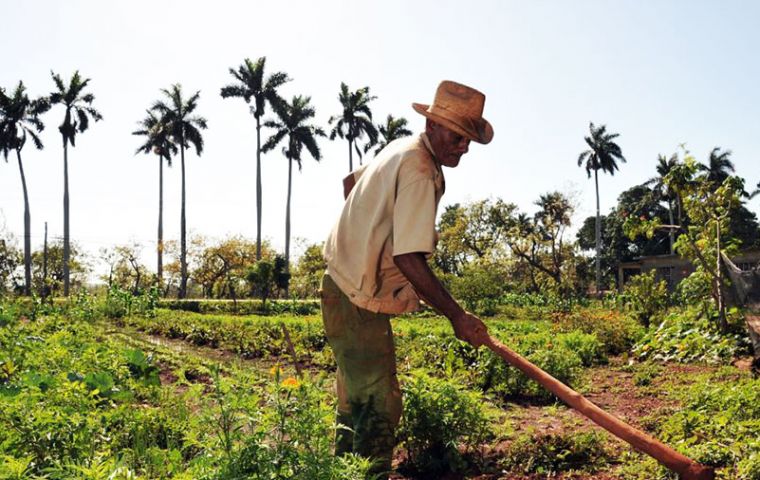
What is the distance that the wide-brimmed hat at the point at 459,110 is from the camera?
2885mm

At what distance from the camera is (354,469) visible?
219 centimetres

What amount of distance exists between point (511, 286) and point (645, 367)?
33.5 metres

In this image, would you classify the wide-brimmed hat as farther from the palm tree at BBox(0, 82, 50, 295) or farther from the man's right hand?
the palm tree at BBox(0, 82, 50, 295)

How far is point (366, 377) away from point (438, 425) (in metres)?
1.10

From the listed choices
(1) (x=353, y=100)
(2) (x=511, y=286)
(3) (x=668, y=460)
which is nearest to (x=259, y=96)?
(1) (x=353, y=100)

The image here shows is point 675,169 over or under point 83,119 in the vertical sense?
under

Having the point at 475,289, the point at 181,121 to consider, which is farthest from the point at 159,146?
the point at 475,289

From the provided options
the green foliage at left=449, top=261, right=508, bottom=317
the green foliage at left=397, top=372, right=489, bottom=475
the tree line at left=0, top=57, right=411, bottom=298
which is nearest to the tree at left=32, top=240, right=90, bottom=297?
the tree line at left=0, top=57, right=411, bottom=298

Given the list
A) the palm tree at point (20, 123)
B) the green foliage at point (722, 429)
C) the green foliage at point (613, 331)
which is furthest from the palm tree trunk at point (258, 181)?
the green foliage at point (722, 429)

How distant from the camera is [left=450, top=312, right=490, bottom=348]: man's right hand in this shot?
2.73m

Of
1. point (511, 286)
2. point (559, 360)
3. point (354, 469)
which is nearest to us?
point (354, 469)

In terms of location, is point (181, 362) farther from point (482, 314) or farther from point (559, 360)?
point (482, 314)

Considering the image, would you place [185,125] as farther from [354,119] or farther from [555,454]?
[555,454]

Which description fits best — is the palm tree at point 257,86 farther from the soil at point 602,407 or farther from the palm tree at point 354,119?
the soil at point 602,407
